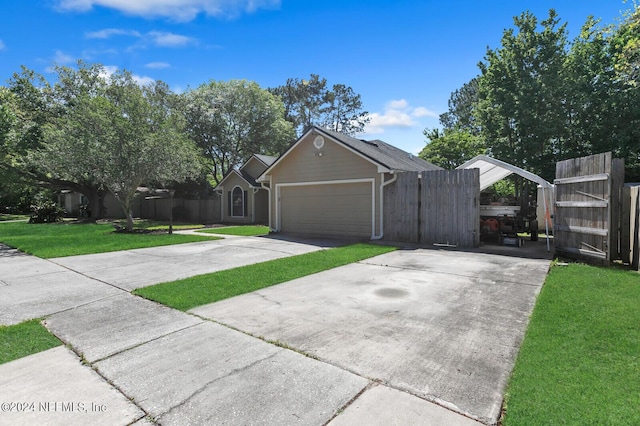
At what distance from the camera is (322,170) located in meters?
13.6

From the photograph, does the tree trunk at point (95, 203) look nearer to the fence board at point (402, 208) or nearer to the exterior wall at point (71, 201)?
the exterior wall at point (71, 201)

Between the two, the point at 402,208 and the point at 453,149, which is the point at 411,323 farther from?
the point at 453,149

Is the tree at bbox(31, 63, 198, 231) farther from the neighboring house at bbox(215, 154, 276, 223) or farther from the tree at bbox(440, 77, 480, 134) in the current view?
the tree at bbox(440, 77, 480, 134)

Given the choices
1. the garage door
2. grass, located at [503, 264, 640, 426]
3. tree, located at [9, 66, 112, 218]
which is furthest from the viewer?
tree, located at [9, 66, 112, 218]

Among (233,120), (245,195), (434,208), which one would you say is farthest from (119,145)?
(233,120)

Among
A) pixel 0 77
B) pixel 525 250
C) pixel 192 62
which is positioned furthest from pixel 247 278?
pixel 0 77

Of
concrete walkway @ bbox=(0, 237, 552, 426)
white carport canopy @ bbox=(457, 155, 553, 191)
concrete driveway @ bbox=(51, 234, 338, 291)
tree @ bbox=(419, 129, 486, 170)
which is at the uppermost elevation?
tree @ bbox=(419, 129, 486, 170)

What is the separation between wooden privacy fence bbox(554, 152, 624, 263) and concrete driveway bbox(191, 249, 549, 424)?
1637 mm

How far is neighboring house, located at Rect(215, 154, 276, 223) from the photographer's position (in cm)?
2117

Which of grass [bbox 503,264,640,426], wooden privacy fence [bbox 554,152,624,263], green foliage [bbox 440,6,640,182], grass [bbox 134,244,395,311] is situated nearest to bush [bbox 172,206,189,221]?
grass [bbox 134,244,395,311]

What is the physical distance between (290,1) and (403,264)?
30.2 ft

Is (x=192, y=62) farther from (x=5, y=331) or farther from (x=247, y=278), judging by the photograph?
(x=5, y=331)

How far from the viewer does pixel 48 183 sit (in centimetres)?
2191

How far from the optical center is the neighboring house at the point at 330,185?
12070mm
